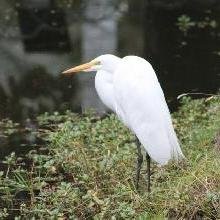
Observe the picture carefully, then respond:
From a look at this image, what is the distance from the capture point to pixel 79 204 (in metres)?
5.21

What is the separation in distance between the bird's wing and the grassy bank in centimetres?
17

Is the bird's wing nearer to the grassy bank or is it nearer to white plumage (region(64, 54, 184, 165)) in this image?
white plumage (region(64, 54, 184, 165))

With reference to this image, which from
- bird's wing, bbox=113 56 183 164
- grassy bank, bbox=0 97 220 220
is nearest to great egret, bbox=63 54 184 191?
bird's wing, bbox=113 56 183 164

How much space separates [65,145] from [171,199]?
2.18 metres

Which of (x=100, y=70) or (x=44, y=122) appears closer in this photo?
(x=100, y=70)

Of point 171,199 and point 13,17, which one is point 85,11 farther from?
point 171,199

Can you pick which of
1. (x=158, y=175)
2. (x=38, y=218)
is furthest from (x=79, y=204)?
(x=158, y=175)

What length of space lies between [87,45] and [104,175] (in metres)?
5.08

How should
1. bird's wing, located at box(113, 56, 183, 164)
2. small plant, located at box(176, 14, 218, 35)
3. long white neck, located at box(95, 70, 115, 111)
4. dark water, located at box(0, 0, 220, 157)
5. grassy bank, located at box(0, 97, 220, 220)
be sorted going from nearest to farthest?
grassy bank, located at box(0, 97, 220, 220) < bird's wing, located at box(113, 56, 183, 164) < long white neck, located at box(95, 70, 115, 111) < dark water, located at box(0, 0, 220, 157) < small plant, located at box(176, 14, 218, 35)

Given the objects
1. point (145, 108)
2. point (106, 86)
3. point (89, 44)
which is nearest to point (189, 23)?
point (89, 44)

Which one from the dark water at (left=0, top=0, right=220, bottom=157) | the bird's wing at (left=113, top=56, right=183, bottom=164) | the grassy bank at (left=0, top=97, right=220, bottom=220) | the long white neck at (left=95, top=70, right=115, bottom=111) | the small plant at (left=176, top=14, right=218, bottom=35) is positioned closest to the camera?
the grassy bank at (left=0, top=97, right=220, bottom=220)

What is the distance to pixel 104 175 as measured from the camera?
577 cm

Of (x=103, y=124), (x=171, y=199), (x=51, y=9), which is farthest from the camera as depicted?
(x=51, y=9)

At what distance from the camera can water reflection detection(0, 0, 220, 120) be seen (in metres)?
8.72
